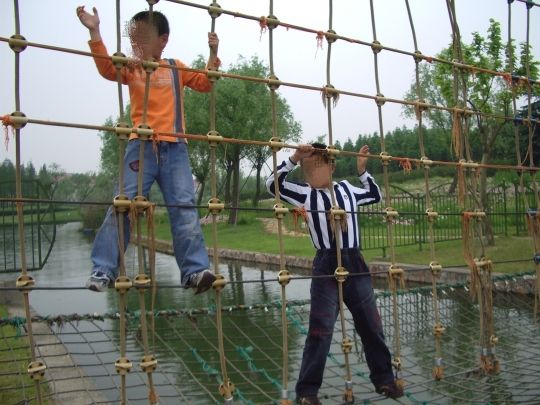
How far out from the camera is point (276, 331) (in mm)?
4605

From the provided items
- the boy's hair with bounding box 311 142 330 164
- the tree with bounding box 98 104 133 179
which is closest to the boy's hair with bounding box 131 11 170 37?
the boy's hair with bounding box 311 142 330 164

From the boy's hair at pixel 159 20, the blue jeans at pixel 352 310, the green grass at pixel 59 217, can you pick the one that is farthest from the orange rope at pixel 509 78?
the green grass at pixel 59 217

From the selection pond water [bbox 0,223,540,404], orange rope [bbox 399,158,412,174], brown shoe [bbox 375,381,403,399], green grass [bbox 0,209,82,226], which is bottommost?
pond water [bbox 0,223,540,404]

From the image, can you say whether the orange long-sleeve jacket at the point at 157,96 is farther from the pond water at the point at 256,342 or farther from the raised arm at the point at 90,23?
the pond water at the point at 256,342

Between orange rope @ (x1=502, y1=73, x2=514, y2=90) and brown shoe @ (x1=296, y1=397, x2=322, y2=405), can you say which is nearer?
brown shoe @ (x1=296, y1=397, x2=322, y2=405)

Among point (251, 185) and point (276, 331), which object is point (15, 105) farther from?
point (251, 185)

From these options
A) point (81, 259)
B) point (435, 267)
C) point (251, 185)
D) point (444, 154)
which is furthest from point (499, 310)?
point (444, 154)

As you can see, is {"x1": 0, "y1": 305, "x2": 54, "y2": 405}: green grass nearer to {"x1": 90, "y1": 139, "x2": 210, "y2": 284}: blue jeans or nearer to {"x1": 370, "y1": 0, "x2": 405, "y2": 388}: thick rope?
{"x1": 90, "y1": 139, "x2": 210, "y2": 284}: blue jeans

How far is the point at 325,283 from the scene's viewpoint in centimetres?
195

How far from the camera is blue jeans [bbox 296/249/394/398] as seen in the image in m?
1.90

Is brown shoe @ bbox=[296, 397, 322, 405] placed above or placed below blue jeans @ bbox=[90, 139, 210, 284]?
below

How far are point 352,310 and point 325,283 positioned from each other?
168 millimetres

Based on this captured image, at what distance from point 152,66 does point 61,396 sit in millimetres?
1885

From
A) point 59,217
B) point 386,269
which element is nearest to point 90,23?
point 59,217
